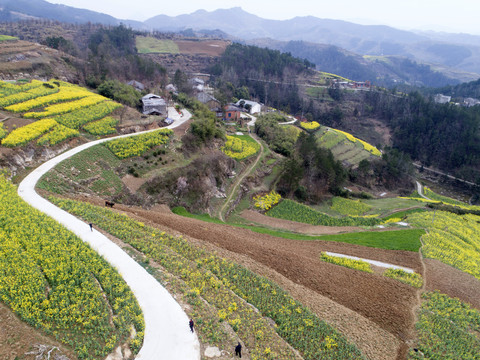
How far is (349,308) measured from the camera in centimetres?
2009

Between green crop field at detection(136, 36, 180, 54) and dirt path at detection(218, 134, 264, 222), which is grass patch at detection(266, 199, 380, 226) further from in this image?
green crop field at detection(136, 36, 180, 54)

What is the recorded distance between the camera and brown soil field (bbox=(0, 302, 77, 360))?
462 inches

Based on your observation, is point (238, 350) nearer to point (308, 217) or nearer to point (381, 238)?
point (381, 238)

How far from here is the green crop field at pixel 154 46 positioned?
150375 millimetres

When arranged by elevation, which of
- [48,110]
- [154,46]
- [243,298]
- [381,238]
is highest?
[154,46]

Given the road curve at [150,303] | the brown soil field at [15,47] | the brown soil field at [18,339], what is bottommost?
the road curve at [150,303]

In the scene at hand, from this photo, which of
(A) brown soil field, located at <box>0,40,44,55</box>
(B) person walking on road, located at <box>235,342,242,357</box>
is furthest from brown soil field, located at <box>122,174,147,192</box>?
(A) brown soil field, located at <box>0,40,44,55</box>

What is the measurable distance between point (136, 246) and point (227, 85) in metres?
98.5

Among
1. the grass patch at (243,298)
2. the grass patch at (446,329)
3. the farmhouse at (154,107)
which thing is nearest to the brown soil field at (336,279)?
the grass patch at (446,329)

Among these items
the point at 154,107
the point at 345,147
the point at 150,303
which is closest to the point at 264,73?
the point at 345,147

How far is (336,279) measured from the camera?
22.8 meters

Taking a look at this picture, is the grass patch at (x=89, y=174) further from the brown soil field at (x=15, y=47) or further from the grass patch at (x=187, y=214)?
the brown soil field at (x=15, y=47)

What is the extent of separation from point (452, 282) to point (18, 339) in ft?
101

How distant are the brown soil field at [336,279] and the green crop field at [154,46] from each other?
14359 cm
